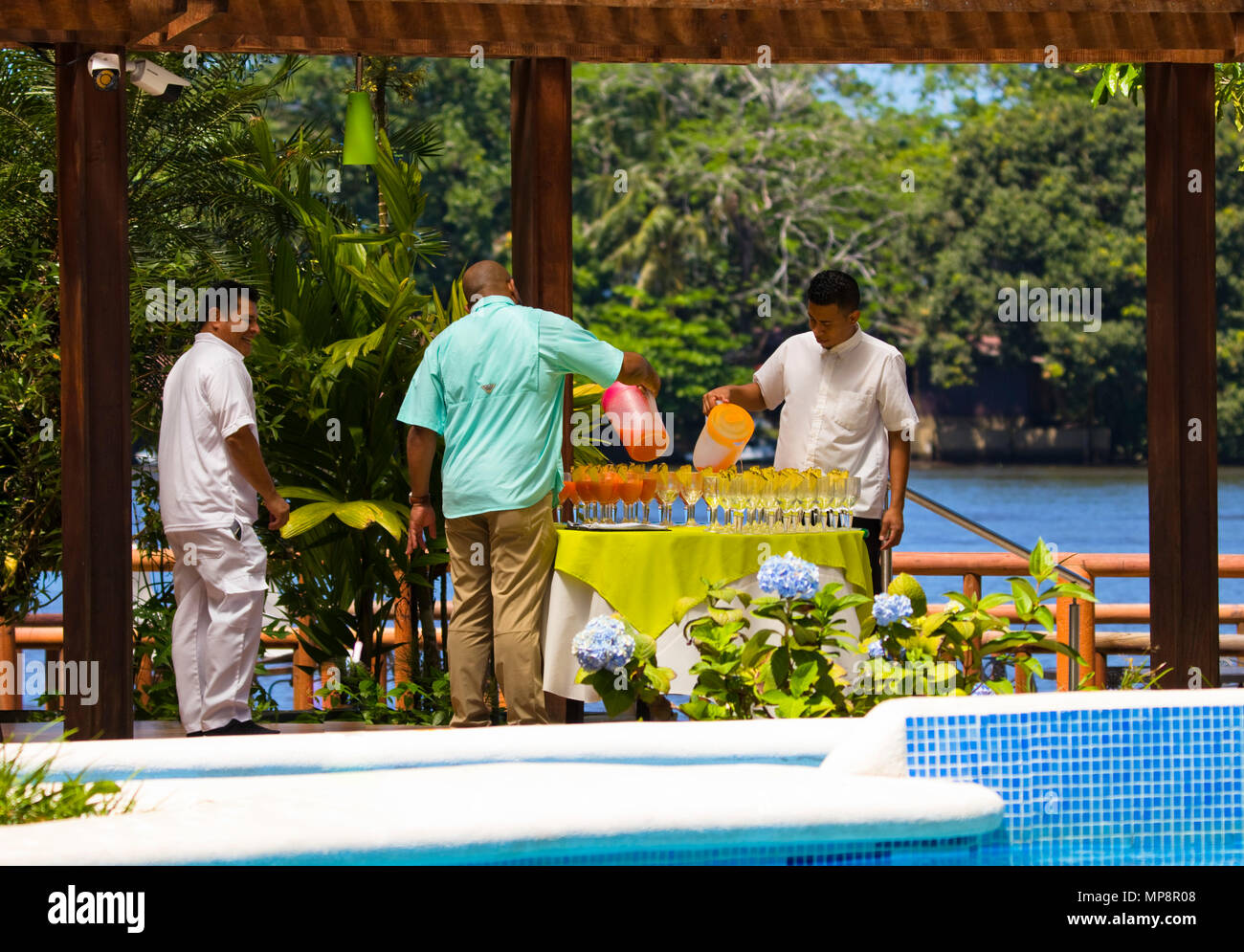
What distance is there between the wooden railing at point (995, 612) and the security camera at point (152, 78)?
1951mm

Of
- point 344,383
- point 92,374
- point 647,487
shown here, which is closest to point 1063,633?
point 647,487

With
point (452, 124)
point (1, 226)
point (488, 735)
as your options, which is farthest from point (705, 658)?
point (452, 124)

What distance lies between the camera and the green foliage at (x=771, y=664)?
410 centimetres

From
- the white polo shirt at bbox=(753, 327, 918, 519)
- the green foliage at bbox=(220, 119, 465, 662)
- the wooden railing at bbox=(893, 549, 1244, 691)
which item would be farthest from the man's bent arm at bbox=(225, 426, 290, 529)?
the wooden railing at bbox=(893, 549, 1244, 691)

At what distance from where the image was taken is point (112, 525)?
4.74 meters

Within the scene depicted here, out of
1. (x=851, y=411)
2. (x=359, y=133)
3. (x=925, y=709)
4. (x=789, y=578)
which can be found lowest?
(x=925, y=709)

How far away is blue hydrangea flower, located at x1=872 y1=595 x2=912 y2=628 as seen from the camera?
4020 millimetres

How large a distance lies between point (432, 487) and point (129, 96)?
2213 mm

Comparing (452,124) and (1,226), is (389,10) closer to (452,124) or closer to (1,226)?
(1,226)

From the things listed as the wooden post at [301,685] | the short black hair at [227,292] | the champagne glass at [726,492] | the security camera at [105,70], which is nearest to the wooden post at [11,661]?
the wooden post at [301,685]

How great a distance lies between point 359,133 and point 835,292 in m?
2.18

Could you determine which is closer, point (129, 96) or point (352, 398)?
point (352, 398)

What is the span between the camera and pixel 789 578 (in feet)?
13.1

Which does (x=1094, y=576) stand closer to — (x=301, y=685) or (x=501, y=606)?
(x=501, y=606)
